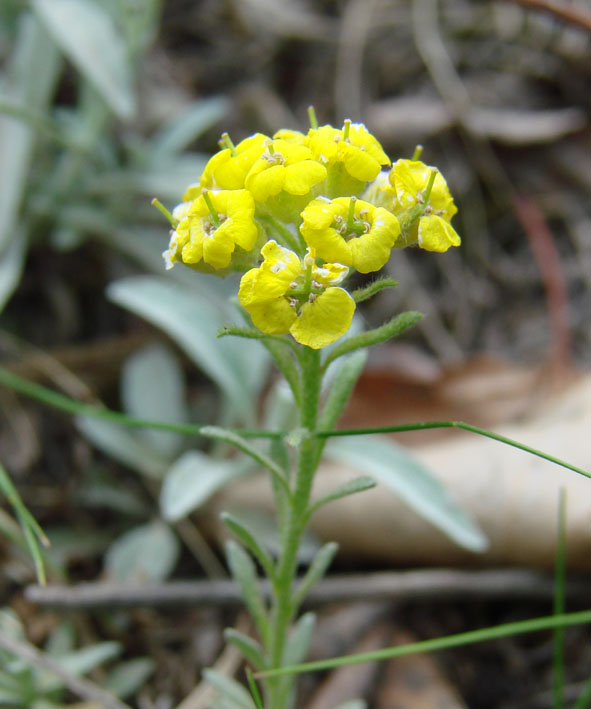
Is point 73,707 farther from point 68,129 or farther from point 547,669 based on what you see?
point 68,129

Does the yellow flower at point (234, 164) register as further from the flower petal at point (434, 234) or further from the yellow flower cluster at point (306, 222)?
the flower petal at point (434, 234)

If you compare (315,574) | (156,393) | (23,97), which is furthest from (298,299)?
(23,97)

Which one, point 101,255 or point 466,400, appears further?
point 101,255

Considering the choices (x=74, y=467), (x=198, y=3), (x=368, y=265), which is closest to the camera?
(x=368, y=265)

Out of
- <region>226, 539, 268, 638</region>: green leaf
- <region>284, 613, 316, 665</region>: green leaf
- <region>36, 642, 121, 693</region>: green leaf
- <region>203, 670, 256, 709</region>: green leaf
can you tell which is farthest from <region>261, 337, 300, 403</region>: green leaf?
<region>36, 642, 121, 693</region>: green leaf

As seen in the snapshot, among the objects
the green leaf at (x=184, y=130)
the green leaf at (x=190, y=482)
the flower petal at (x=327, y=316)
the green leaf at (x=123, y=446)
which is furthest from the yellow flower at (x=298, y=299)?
the green leaf at (x=184, y=130)

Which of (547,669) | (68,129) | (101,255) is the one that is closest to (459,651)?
(547,669)
